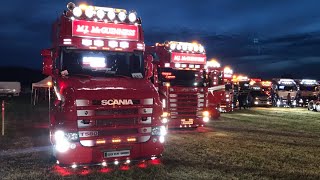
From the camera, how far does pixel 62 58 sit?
33.0 feet

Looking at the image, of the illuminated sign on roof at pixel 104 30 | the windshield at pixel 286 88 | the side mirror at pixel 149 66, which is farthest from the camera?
the windshield at pixel 286 88

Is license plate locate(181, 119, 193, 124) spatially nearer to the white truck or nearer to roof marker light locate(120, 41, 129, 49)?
roof marker light locate(120, 41, 129, 49)

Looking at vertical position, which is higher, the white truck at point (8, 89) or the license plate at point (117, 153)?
the white truck at point (8, 89)

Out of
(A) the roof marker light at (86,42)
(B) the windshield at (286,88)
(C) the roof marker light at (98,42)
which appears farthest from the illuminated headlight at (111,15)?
(B) the windshield at (286,88)

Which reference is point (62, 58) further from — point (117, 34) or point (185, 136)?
point (185, 136)

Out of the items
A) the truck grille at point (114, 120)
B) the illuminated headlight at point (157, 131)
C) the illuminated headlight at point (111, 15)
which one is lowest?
the illuminated headlight at point (157, 131)

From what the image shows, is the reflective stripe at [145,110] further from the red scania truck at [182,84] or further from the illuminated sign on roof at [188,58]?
the illuminated sign on roof at [188,58]

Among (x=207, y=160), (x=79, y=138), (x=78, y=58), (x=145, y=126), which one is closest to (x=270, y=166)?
(x=207, y=160)

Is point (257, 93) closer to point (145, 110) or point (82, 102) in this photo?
point (145, 110)

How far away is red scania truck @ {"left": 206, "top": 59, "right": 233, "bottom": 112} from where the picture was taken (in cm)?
1917

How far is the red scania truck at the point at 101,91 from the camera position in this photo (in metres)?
8.72

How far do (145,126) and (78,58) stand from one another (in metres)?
2.59

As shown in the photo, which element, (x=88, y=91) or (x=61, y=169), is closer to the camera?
(x=88, y=91)

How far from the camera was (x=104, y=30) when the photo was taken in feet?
34.7
